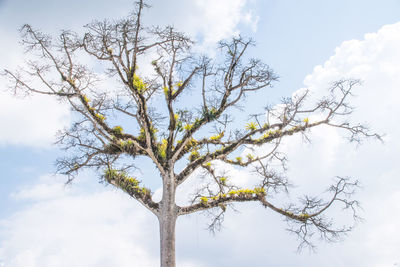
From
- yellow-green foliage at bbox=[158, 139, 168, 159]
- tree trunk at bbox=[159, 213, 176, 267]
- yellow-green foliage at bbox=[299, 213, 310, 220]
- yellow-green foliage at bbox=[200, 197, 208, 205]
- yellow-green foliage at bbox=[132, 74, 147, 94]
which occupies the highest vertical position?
yellow-green foliage at bbox=[132, 74, 147, 94]

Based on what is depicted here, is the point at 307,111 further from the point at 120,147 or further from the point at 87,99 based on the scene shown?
the point at 87,99

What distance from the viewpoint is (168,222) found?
453 inches

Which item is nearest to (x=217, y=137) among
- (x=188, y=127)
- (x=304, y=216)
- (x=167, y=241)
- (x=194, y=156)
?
(x=194, y=156)

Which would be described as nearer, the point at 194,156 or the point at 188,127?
the point at 188,127

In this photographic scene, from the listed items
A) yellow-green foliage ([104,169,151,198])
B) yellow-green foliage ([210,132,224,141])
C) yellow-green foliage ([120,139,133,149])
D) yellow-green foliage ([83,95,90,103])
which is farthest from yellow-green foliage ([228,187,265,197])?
yellow-green foliage ([83,95,90,103])

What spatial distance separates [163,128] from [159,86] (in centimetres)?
156

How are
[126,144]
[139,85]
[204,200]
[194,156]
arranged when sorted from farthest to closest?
[194,156], [126,144], [204,200], [139,85]

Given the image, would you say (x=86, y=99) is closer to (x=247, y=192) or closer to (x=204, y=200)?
(x=204, y=200)

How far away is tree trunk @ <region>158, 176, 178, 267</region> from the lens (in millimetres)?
10848

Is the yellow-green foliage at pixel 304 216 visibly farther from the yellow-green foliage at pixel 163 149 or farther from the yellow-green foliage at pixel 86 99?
the yellow-green foliage at pixel 86 99

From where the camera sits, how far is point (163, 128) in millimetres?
11992

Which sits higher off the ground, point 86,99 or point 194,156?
point 86,99

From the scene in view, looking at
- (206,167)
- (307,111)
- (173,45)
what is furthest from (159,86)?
→ (307,111)

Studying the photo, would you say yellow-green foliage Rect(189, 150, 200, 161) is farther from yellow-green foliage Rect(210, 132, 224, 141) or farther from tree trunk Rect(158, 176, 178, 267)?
tree trunk Rect(158, 176, 178, 267)
